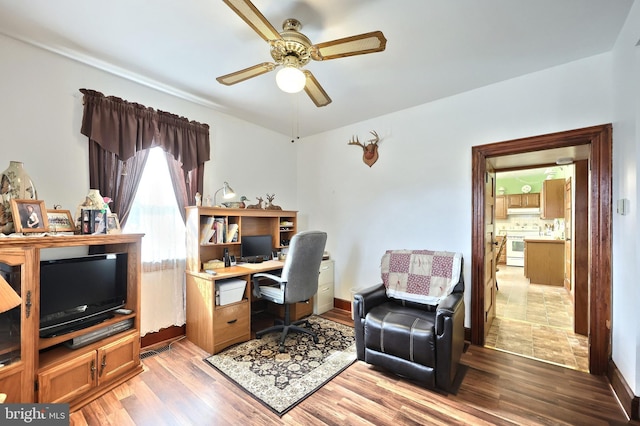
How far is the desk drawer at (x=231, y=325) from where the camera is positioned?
8.45 feet

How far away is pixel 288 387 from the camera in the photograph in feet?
6.67

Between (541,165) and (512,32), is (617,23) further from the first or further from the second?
(541,165)

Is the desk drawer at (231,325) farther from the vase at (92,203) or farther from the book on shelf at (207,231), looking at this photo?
the vase at (92,203)

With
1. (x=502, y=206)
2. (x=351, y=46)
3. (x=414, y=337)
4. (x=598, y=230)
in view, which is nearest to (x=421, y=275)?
(x=414, y=337)

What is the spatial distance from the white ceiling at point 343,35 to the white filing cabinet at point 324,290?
224 cm

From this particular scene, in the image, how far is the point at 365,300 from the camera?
240cm

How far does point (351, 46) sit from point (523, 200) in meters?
7.81

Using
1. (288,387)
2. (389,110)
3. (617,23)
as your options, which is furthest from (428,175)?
(288,387)

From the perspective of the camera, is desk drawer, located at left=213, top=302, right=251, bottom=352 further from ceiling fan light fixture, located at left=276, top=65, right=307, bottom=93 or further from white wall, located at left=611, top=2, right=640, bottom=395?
white wall, located at left=611, top=2, right=640, bottom=395

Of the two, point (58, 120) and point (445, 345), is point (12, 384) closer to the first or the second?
point (58, 120)

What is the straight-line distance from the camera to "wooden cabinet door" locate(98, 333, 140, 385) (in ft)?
6.45

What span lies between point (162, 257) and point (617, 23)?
4155mm

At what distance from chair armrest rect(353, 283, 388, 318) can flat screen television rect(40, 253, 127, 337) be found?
198 centimetres

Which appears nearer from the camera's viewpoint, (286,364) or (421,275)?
(286,364)
